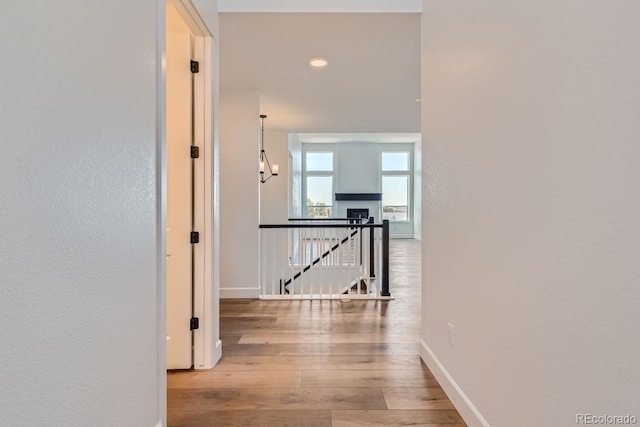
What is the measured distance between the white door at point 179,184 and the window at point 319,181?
10022 millimetres

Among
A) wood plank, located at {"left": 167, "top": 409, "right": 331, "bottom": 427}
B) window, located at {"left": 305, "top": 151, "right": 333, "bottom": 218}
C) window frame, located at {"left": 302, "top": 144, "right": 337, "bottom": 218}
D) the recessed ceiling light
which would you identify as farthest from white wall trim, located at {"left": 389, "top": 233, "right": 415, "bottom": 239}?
wood plank, located at {"left": 167, "top": 409, "right": 331, "bottom": 427}

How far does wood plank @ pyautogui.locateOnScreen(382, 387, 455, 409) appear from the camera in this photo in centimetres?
192

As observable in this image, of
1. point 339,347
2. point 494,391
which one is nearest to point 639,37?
point 494,391

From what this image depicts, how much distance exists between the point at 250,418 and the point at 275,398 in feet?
0.71

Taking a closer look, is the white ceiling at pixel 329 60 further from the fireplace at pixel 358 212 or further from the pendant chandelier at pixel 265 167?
the fireplace at pixel 358 212

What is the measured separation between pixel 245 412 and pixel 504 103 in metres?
1.95

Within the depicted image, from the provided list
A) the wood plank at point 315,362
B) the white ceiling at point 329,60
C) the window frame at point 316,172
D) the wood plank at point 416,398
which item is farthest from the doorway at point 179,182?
the window frame at point 316,172

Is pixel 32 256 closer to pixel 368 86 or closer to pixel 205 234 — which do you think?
pixel 205 234

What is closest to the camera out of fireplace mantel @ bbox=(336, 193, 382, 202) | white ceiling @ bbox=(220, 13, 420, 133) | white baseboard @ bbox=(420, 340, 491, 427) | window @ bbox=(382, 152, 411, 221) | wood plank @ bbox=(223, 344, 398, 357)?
white baseboard @ bbox=(420, 340, 491, 427)

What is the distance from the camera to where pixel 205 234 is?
2.33 metres

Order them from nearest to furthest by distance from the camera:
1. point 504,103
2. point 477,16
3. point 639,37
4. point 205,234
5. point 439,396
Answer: point 639,37, point 504,103, point 477,16, point 439,396, point 205,234

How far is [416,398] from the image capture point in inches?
78.9

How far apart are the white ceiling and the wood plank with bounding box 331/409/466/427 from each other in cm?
270

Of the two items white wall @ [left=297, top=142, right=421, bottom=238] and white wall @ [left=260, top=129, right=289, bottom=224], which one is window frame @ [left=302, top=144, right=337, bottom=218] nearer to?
white wall @ [left=297, top=142, right=421, bottom=238]
